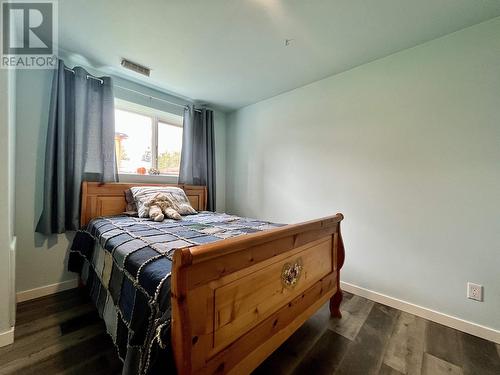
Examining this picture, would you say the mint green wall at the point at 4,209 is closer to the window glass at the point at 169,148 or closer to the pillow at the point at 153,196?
the pillow at the point at 153,196

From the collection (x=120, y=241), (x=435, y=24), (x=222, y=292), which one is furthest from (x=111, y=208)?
(x=435, y=24)

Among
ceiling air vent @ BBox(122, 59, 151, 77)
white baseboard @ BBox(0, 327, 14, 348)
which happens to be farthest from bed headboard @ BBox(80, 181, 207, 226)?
ceiling air vent @ BBox(122, 59, 151, 77)

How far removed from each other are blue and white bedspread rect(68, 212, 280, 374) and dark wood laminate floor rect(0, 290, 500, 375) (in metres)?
0.24

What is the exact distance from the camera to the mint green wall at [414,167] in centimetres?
164

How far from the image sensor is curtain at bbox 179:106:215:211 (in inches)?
122

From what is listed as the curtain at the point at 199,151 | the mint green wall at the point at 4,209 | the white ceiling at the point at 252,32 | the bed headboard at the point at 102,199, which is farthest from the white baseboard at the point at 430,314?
the mint green wall at the point at 4,209

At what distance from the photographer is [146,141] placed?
2.93 metres

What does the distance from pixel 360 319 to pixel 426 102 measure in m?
1.95

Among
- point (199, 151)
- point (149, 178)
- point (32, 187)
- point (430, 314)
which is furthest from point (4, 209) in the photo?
point (430, 314)

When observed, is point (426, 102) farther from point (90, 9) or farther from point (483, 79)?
point (90, 9)

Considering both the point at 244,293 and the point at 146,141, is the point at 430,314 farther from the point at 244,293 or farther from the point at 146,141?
the point at 146,141

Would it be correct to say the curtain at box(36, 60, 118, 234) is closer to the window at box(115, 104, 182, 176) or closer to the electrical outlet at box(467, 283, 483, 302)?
the window at box(115, 104, 182, 176)

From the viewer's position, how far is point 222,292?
0.91 m

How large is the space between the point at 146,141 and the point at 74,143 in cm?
87
